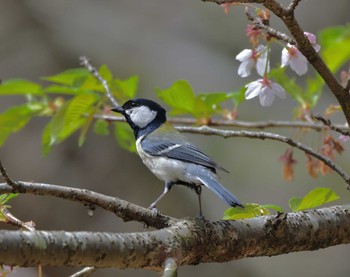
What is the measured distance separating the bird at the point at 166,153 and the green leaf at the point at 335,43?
44cm

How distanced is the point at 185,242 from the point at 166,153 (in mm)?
882

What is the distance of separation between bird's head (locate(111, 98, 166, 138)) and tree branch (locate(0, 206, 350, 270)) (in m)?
0.95

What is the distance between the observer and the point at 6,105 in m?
4.66

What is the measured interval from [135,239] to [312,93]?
1.24m

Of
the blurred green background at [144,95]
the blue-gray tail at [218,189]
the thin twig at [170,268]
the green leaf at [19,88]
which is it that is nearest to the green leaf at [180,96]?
the blue-gray tail at [218,189]

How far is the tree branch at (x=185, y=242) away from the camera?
0.93 m

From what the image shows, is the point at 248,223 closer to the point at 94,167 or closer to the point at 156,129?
the point at 156,129

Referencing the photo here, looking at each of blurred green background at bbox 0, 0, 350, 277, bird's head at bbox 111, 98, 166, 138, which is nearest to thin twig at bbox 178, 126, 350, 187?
bird's head at bbox 111, 98, 166, 138

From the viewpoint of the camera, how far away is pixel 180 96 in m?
1.89

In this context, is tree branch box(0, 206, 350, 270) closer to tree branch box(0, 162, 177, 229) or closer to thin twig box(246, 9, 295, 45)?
tree branch box(0, 162, 177, 229)

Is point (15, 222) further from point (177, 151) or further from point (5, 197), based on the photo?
point (177, 151)

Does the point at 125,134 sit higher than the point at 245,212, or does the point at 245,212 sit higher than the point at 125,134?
the point at 125,134

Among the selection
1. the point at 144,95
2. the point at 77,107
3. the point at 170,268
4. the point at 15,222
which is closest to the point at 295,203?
the point at 170,268

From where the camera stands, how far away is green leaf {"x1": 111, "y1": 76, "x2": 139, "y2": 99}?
2045 millimetres
